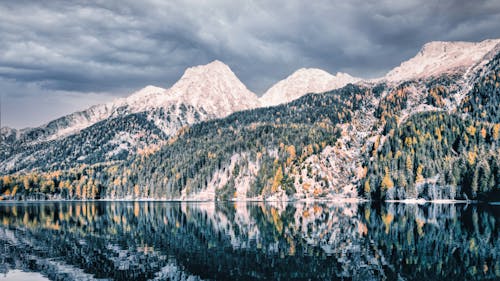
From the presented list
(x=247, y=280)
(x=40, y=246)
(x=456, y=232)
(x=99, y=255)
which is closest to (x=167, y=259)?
(x=99, y=255)

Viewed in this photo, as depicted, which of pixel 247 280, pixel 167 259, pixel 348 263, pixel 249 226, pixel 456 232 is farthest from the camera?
pixel 249 226

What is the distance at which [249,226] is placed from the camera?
101 metres

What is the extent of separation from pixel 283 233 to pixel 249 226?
17065mm

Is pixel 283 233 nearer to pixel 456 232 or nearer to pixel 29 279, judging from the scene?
pixel 456 232

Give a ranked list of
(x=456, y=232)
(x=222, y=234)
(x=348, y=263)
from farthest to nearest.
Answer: (x=222, y=234) → (x=456, y=232) → (x=348, y=263)

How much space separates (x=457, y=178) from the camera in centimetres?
18488

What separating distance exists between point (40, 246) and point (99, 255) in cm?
1855

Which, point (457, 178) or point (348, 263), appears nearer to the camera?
point (348, 263)

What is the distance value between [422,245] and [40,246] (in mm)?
69150

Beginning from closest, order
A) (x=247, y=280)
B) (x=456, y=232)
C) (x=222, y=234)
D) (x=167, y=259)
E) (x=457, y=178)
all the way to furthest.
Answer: (x=247, y=280) → (x=167, y=259) → (x=456, y=232) → (x=222, y=234) → (x=457, y=178)

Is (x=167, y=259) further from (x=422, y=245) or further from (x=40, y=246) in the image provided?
(x=422, y=245)

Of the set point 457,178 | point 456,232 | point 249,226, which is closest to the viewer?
point 456,232

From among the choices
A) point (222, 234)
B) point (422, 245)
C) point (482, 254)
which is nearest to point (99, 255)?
point (222, 234)

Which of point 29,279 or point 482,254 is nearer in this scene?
point 29,279
